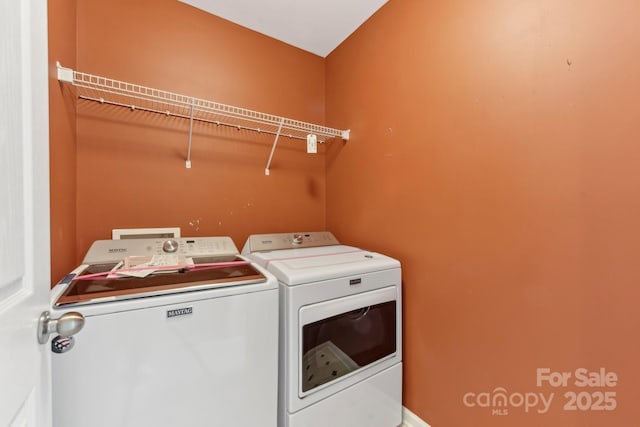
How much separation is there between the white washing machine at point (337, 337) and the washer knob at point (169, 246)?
38 centimetres

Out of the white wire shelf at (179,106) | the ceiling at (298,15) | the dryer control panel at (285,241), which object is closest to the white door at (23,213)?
the white wire shelf at (179,106)

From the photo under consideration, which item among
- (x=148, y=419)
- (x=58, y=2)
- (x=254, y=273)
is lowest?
(x=148, y=419)

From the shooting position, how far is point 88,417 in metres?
0.78

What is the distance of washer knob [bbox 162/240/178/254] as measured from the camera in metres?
1.35

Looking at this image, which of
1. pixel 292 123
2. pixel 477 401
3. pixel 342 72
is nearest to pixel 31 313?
pixel 477 401

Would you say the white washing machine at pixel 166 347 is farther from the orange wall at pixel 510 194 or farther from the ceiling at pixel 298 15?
the ceiling at pixel 298 15

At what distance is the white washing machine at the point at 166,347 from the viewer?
2.56 feet

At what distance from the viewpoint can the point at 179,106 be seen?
5.36 feet

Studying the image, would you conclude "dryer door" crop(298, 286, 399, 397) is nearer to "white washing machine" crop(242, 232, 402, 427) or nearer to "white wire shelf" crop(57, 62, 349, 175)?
"white washing machine" crop(242, 232, 402, 427)

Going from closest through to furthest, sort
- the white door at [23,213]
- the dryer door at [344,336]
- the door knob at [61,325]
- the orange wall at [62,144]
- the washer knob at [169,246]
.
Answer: the white door at [23,213] → the door knob at [61,325] → the orange wall at [62,144] → the dryer door at [344,336] → the washer knob at [169,246]

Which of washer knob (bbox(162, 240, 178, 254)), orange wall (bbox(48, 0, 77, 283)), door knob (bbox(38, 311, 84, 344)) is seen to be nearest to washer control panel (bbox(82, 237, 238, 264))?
washer knob (bbox(162, 240, 178, 254))

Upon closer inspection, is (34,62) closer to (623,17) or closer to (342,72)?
(623,17)

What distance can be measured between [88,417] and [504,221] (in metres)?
1.63

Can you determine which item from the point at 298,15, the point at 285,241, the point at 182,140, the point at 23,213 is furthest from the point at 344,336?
the point at 298,15
